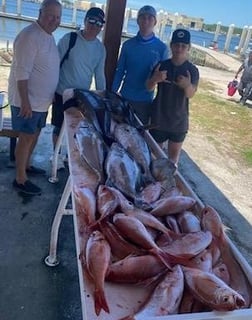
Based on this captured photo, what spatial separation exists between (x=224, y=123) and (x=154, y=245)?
21.5 ft

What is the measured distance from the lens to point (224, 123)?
7.52 meters

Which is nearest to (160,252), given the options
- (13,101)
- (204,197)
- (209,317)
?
(209,317)

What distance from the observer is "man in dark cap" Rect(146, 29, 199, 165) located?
2.97 meters

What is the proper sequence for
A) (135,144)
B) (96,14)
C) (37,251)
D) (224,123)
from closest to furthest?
(135,144) → (37,251) → (96,14) → (224,123)

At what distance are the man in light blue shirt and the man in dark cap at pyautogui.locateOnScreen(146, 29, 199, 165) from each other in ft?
0.47

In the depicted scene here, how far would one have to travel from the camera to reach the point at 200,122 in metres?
7.28

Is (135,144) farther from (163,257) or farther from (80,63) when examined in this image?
(80,63)

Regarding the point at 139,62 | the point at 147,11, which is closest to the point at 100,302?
the point at 139,62

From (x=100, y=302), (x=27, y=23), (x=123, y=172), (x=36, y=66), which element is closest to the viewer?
(x=100, y=302)

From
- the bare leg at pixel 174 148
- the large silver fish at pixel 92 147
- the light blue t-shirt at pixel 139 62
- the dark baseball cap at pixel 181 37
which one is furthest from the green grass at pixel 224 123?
the large silver fish at pixel 92 147

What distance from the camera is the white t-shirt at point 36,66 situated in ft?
8.93

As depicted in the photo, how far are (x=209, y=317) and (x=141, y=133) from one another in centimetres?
166

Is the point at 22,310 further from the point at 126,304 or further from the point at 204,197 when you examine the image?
the point at 204,197

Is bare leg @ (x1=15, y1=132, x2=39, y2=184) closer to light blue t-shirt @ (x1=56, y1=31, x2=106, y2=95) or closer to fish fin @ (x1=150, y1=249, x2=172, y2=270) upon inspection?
light blue t-shirt @ (x1=56, y1=31, x2=106, y2=95)
